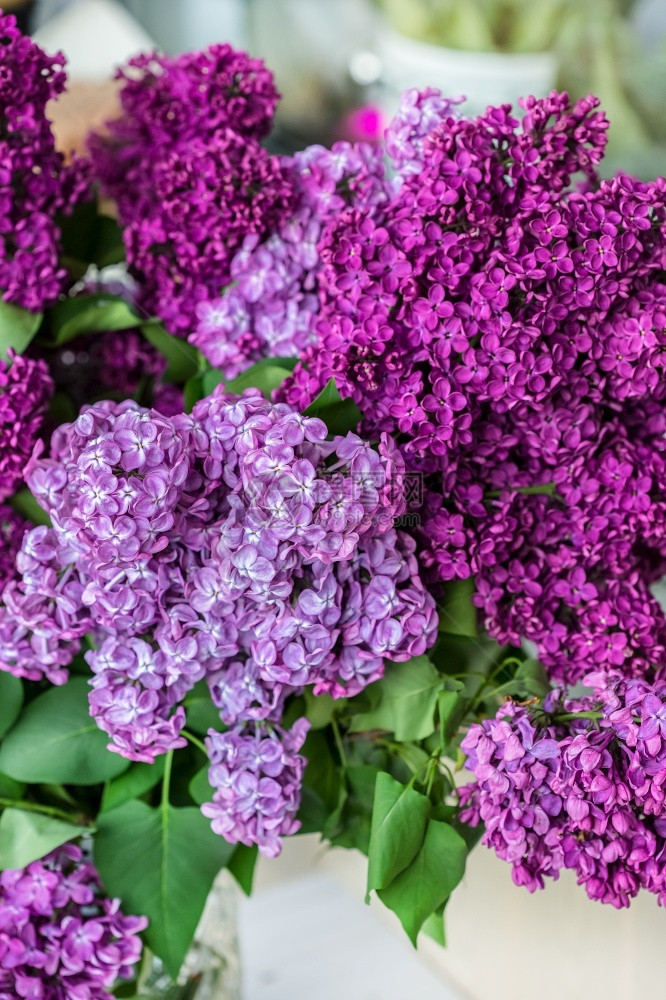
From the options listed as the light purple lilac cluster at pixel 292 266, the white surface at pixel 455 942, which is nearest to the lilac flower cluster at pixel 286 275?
the light purple lilac cluster at pixel 292 266

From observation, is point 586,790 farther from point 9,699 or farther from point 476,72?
point 476,72

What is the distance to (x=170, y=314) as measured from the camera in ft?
1.69

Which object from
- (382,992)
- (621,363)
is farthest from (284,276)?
(382,992)

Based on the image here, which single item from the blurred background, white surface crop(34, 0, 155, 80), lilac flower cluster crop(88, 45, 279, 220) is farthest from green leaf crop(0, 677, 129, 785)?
white surface crop(34, 0, 155, 80)

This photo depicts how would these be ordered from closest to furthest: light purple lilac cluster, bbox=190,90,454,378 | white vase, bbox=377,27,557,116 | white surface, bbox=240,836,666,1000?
light purple lilac cluster, bbox=190,90,454,378 < white surface, bbox=240,836,666,1000 < white vase, bbox=377,27,557,116

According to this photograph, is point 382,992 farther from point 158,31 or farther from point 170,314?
point 158,31

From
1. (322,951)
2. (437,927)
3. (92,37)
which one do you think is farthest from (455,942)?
(92,37)

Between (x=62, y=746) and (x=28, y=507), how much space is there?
0.11 metres

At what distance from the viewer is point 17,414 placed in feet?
1.53

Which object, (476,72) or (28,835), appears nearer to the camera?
(28,835)

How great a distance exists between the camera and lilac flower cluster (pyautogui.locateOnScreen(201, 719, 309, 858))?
1.46ft

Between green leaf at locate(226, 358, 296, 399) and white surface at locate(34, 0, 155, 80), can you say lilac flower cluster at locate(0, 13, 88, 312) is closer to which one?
green leaf at locate(226, 358, 296, 399)

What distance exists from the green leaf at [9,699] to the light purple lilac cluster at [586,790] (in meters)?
0.22

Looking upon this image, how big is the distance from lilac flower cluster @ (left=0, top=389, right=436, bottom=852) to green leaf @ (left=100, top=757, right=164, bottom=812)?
0.20 feet
